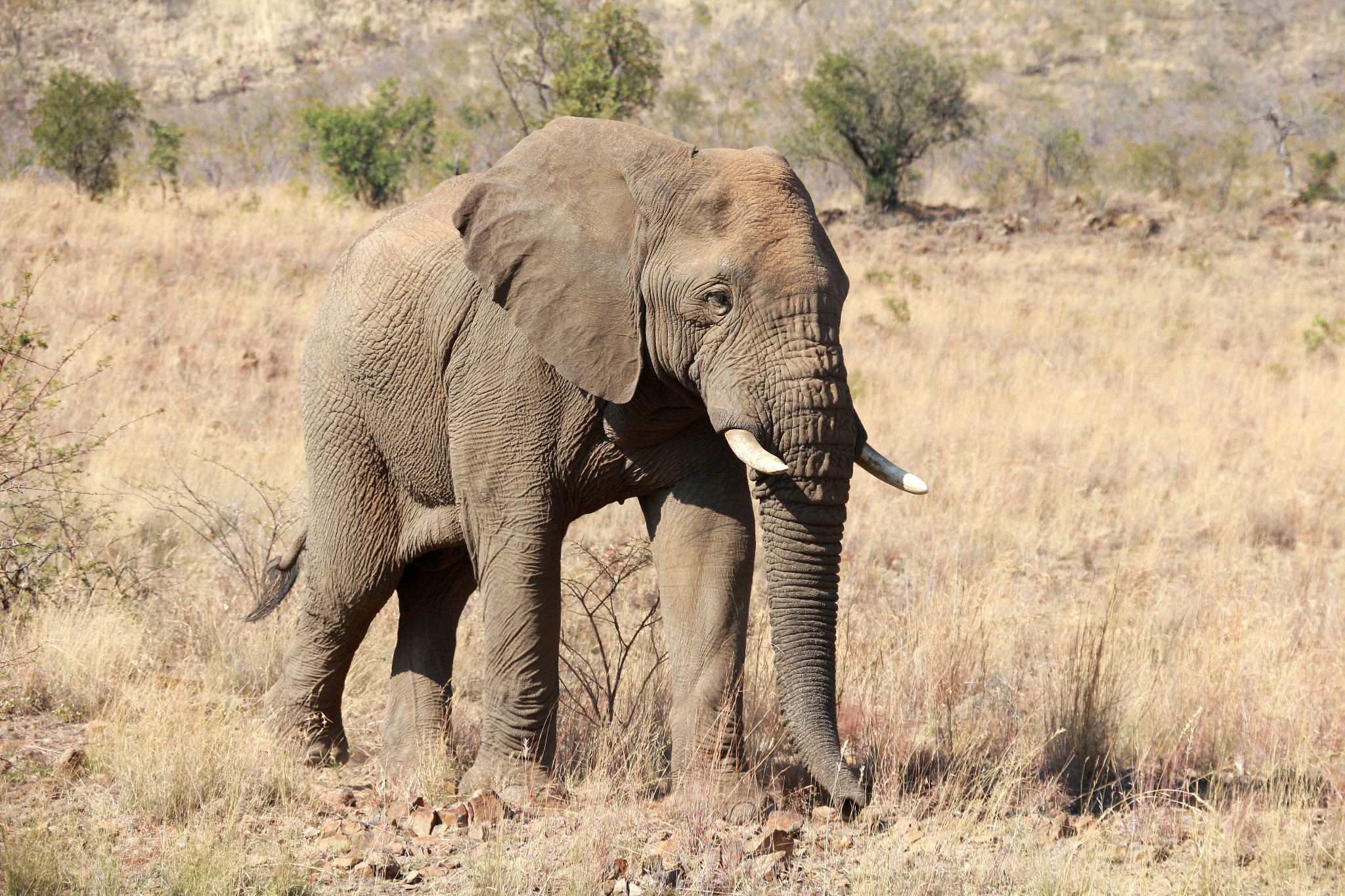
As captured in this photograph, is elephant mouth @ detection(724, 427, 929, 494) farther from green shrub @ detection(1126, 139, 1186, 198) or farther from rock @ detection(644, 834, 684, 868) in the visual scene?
green shrub @ detection(1126, 139, 1186, 198)

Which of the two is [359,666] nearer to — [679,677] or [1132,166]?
[679,677]

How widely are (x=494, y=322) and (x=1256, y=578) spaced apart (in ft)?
20.1

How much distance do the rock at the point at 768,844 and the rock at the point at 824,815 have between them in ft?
0.86

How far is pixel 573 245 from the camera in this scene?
445 cm

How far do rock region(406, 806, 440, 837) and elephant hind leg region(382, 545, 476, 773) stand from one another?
766 mm

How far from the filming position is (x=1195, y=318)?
1819 centimetres

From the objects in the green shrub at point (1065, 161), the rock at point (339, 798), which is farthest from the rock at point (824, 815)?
the green shrub at point (1065, 161)

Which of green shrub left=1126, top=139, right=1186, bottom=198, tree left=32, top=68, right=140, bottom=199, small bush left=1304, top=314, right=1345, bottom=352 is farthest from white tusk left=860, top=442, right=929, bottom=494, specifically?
green shrub left=1126, top=139, right=1186, bottom=198

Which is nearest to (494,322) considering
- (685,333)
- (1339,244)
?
(685,333)

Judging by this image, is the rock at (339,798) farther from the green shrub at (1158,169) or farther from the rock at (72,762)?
the green shrub at (1158,169)

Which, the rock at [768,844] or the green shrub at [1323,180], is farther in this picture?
the green shrub at [1323,180]

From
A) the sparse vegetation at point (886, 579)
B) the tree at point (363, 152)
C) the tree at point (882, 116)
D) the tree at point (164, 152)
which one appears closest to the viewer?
the sparse vegetation at point (886, 579)

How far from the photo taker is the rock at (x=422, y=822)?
4.65 m

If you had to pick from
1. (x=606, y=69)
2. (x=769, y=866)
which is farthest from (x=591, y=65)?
(x=769, y=866)
